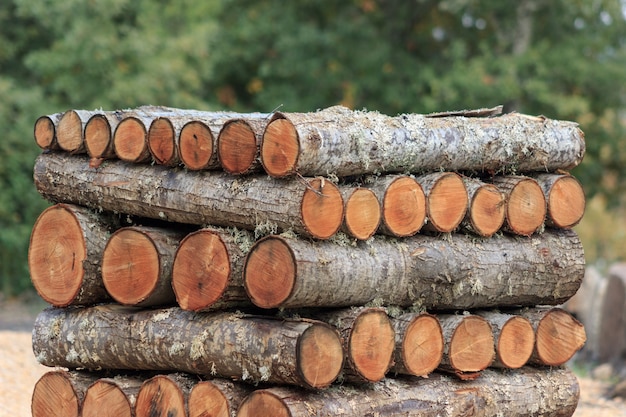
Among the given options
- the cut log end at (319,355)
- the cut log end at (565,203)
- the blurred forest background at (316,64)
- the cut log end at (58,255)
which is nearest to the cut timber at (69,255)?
the cut log end at (58,255)

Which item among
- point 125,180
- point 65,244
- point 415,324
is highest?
point 125,180

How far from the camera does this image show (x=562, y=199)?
5973 mm

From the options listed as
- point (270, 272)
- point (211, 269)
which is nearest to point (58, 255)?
point (211, 269)

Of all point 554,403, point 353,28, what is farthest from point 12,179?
point 554,403

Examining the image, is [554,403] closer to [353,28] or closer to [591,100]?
[591,100]

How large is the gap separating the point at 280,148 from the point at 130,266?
1.09 metres

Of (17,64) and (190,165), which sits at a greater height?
(17,64)

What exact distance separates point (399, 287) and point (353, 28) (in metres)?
15.5

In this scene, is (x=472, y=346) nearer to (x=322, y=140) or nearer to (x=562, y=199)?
(x=562, y=199)

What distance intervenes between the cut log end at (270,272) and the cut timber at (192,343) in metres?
0.16

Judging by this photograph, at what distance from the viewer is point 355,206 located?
15.9 ft

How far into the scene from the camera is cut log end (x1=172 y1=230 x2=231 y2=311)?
4730 mm

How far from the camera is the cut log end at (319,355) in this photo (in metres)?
4.52

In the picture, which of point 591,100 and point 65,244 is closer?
point 65,244
